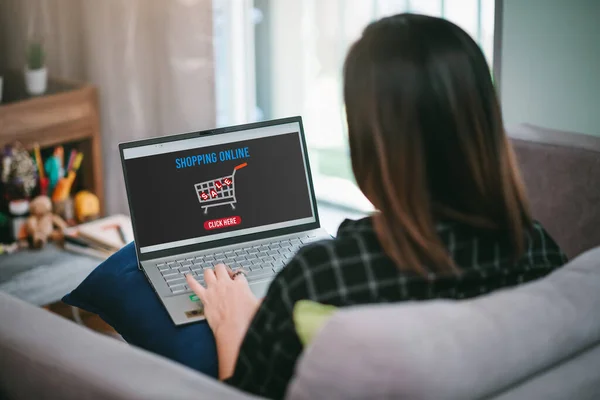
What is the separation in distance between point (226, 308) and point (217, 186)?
0.39 metres

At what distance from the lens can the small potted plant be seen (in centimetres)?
288

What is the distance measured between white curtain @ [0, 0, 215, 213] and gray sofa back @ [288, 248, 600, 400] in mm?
2098

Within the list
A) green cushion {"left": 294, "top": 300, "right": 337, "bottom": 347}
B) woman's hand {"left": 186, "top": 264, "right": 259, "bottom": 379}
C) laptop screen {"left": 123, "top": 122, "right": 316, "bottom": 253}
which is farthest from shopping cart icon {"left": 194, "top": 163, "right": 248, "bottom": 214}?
green cushion {"left": 294, "top": 300, "right": 337, "bottom": 347}

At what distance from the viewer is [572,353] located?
1.05 meters

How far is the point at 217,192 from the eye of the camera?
162 cm

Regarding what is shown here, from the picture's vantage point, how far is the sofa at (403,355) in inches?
33.5

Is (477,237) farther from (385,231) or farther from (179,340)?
(179,340)

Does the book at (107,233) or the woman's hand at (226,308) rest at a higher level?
the woman's hand at (226,308)

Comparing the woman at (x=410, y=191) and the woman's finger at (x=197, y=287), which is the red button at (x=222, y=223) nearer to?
the woman's finger at (x=197, y=287)

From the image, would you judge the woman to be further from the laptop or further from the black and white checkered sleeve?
the laptop

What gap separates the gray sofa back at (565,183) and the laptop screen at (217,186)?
0.51 meters

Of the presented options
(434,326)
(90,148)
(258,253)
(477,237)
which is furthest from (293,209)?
(90,148)

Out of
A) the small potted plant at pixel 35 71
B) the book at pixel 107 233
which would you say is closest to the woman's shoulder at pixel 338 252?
the book at pixel 107 233

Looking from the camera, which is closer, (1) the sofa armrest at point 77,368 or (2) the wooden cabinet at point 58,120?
(1) the sofa armrest at point 77,368
